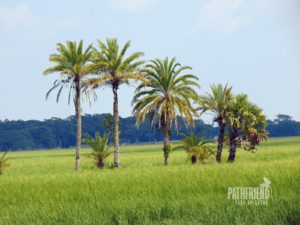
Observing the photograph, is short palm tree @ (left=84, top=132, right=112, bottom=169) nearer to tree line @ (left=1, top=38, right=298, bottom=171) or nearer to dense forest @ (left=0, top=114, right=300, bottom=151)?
tree line @ (left=1, top=38, right=298, bottom=171)

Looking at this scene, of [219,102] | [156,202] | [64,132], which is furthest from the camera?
[64,132]

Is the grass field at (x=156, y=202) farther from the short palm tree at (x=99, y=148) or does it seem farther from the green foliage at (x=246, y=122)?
the short palm tree at (x=99, y=148)

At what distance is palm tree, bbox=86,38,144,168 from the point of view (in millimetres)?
37312

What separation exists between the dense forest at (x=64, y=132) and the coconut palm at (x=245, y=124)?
395ft

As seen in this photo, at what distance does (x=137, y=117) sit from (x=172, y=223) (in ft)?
81.8

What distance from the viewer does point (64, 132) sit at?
171625 millimetres

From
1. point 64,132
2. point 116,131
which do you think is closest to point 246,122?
point 116,131

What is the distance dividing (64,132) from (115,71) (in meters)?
137

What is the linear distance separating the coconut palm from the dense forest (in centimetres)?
12054

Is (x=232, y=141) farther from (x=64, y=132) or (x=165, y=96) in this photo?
(x=64, y=132)

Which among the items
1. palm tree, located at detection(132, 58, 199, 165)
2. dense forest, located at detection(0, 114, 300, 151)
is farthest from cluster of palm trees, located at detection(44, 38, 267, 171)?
dense forest, located at detection(0, 114, 300, 151)

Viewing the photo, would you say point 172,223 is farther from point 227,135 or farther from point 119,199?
point 227,135

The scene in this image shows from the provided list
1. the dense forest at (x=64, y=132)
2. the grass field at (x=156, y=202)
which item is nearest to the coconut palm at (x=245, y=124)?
the grass field at (x=156, y=202)

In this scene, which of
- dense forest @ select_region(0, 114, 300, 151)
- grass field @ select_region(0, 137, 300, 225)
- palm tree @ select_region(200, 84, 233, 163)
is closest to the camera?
grass field @ select_region(0, 137, 300, 225)
